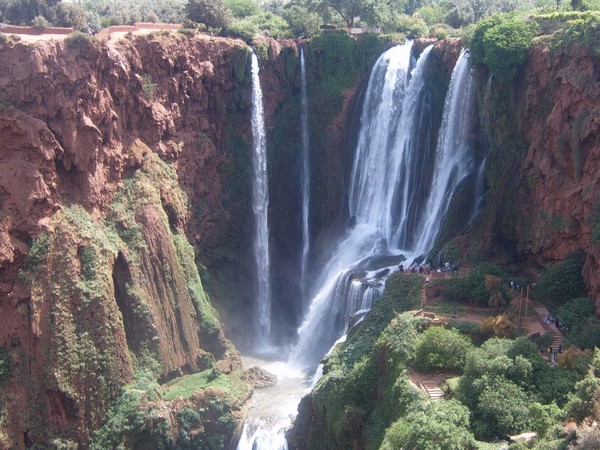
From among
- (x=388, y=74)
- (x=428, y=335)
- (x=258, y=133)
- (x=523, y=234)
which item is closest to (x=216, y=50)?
(x=258, y=133)

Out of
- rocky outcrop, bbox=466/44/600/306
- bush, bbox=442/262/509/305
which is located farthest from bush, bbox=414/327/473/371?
rocky outcrop, bbox=466/44/600/306

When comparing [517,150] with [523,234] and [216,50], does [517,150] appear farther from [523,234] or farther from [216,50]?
[216,50]

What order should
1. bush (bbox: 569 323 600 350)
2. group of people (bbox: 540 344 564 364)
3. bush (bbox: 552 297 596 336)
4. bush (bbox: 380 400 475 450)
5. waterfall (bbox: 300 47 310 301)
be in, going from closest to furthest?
bush (bbox: 380 400 475 450) → bush (bbox: 569 323 600 350) → group of people (bbox: 540 344 564 364) → bush (bbox: 552 297 596 336) → waterfall (bbox: 300 47 310 301)

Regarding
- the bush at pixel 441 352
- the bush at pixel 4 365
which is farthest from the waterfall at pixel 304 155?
the bush at pixel 441 352

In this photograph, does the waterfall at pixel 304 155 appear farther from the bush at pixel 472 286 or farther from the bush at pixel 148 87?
the bush at pixel 472 286

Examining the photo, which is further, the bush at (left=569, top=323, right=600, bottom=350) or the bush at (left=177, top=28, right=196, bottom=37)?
the bush at (left=177, top=28, right=196, bottom=37)

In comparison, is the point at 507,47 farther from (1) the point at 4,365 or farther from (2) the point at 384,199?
(1) the point at 4,365

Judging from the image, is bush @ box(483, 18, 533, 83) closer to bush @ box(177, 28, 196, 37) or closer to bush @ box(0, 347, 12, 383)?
bush @ box(177, 28, 196, 37)

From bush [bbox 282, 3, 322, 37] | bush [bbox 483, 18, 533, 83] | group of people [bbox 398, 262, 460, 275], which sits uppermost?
bush [bbox 282, 3, 322, 37]
